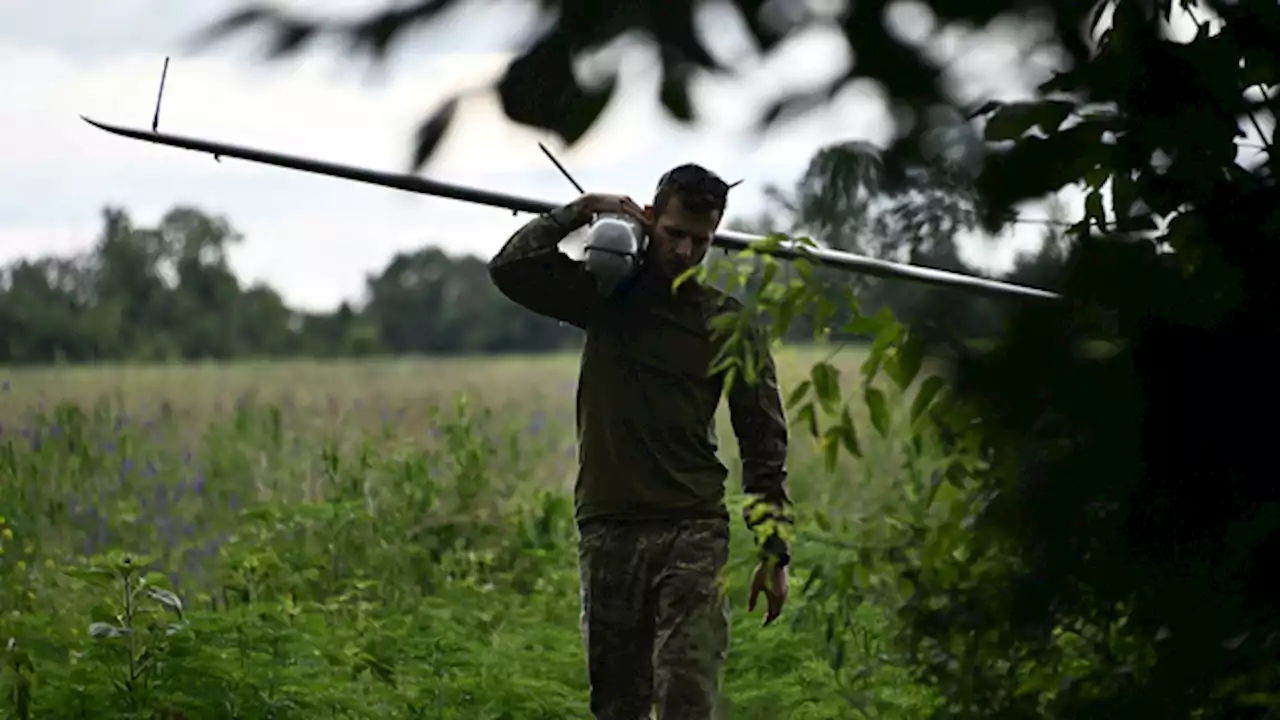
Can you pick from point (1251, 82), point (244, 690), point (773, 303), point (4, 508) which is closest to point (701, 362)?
point (244, 690)

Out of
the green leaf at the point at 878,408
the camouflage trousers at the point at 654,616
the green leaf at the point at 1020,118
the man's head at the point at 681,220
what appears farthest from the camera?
the camouflage trousers at the point at 654,616

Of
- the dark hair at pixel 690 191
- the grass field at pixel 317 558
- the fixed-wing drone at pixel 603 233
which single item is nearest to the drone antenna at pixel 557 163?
the fixed-wing drone at pixel 603 233

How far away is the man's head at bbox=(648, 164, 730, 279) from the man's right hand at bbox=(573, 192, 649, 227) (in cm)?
7

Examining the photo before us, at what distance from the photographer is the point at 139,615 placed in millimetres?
5262

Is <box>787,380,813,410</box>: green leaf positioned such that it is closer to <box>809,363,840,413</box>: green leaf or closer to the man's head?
<box>809,363,840,413</box>: green leaf

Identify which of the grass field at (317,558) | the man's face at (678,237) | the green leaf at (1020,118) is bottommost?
the grass field at (317,558)

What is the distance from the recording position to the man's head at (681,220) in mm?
4430

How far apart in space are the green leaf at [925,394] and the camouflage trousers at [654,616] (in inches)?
101

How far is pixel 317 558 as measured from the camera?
8000 millimetres

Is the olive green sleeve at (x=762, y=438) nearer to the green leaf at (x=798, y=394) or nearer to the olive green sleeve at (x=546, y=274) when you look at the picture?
the olive green sleeve at (x=546, y=274)

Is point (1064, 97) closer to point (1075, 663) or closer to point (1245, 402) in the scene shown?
point (1245, 402)

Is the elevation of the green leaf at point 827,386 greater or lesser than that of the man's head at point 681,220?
lesser

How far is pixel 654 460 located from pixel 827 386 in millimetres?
2389

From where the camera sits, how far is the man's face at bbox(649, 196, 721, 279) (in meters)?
4.53
